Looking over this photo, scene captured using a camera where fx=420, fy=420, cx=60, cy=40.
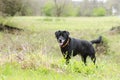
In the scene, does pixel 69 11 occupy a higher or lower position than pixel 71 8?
lower

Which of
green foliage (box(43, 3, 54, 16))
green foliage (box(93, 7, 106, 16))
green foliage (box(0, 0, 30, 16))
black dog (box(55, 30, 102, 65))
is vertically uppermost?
black dog (box(55, 30, 102, 65))

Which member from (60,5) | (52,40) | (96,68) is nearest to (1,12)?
(52,40)

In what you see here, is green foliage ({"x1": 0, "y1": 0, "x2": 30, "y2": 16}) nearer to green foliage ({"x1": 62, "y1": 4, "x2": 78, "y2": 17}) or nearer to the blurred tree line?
the blurred tree line

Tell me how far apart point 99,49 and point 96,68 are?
1062cm

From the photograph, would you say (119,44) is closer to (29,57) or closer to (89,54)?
(89,54)

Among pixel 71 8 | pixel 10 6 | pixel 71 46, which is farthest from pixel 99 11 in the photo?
pixel 71 46

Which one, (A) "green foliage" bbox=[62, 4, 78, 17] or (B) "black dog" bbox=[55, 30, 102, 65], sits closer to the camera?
(B) "black dog" bbox=[55, 30, 102, 65]

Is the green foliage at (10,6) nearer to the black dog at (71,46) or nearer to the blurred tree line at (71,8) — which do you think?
the black dog at (71,46)

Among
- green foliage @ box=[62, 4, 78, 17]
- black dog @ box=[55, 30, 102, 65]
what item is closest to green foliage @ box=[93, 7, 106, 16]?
green foliage @ box=[62, 4, 78, 17]

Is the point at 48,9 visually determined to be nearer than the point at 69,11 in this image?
No

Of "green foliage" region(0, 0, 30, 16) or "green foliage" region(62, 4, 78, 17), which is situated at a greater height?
"green foliage" region(0, 0, 30, 16)

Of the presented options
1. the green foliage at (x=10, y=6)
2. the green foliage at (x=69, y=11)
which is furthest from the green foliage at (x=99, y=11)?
the green foliage at (x=10, y=6)

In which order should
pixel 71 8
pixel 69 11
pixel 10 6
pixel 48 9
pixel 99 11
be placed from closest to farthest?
1. pixel 10 6
2. pixel 69 11
3. pixel 48 9
4. pixel 71 8
5. pixel 99 11

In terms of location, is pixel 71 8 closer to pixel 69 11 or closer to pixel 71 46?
pixel 69 11
